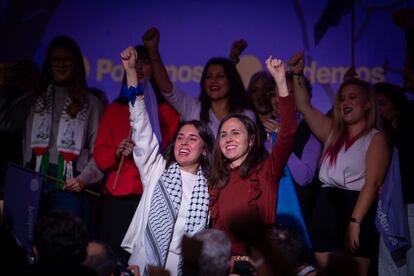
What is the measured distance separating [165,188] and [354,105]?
1.26 m

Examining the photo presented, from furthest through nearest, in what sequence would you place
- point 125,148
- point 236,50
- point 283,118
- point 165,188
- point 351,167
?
point 236,50
point 125,148
point 351,167
point 165,188
point 283,118

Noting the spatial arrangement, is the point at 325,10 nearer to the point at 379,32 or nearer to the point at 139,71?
the point at 379,32

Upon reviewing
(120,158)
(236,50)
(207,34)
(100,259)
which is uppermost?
(207,34)

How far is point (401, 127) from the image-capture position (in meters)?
4.85

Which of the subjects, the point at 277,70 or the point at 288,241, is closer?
the point at 288,241

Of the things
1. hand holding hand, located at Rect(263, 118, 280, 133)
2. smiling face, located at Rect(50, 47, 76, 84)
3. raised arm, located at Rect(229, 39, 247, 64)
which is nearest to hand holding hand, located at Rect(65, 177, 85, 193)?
smiling face, located at Rect(50, 47, 76, 84)

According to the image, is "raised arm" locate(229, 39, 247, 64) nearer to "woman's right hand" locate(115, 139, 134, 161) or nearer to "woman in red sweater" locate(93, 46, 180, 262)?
"woman in red sweater" locate(93, 46, 180, 262)

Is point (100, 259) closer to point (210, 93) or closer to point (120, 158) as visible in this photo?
point (120, 158)

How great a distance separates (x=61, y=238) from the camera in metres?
3.02

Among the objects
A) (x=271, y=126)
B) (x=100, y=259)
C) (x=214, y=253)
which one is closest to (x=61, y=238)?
(x=100, y=259)

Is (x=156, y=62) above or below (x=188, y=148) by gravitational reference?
above

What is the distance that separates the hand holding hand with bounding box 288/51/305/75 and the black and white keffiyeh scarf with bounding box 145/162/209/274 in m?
0.92

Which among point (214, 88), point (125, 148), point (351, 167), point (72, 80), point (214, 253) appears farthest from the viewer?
point (72, 80)

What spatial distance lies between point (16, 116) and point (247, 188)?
2055 millimetres
